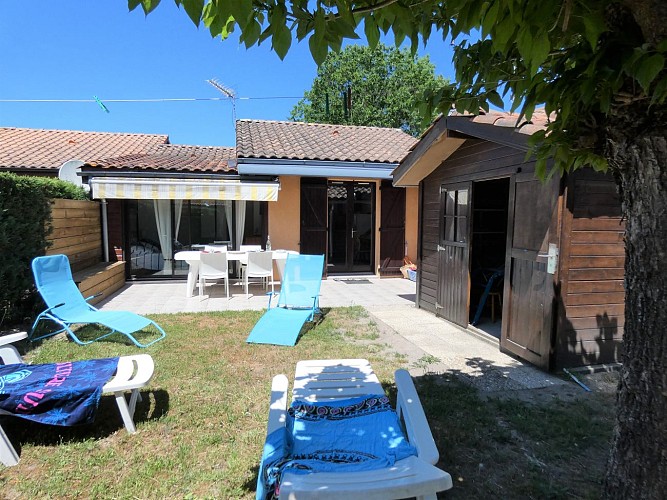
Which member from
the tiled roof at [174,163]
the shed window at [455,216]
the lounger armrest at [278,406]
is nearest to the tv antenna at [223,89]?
the tiled roof at [174,163]

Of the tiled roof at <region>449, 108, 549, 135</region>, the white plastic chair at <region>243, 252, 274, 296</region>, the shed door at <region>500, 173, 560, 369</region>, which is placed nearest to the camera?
the tiled roof at <region>449, 108, 549, 135</region>

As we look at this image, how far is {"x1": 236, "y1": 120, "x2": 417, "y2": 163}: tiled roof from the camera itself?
11484 millimetres

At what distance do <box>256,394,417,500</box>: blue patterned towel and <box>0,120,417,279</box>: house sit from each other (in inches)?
315

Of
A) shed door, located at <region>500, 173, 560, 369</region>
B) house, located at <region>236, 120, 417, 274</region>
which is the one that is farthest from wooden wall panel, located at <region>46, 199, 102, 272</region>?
shed door, located at <region>500, 173, 560, 369</region>

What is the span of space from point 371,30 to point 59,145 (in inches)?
687

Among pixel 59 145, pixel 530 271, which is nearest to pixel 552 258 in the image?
pixel 530 271

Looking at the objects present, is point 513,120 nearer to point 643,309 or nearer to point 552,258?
point 552,258

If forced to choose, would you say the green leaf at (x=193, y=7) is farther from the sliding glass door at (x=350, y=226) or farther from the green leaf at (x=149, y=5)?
the sliding glass door at (x=350, y=226)

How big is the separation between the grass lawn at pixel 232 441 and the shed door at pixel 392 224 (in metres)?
7.89

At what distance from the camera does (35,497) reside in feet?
8.70

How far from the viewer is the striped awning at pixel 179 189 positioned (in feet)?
31.8

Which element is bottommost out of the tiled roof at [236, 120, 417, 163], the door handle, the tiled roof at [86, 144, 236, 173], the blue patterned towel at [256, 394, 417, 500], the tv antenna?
the blue patterned towel at [256, 394, 417, 500]

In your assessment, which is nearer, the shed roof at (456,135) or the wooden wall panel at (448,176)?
the shed roof at (456,135)

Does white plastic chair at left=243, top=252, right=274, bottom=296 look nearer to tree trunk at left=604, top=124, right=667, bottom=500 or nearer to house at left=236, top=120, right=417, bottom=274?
house at left=236, top=120, right=417, bottom=274
